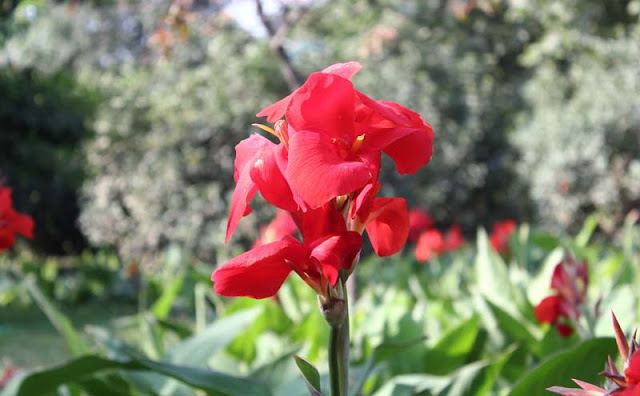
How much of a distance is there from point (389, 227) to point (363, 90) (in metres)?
7.28

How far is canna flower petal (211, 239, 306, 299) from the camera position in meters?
0.74

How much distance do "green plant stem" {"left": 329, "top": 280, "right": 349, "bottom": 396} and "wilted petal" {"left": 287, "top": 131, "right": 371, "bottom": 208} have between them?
0.47ft

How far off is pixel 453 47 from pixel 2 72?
6679 millimetres

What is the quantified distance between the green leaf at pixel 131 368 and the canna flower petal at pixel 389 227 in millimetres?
450

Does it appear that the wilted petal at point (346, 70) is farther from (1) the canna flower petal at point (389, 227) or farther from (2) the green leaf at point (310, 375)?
(2) the green leaf at point (310, 375)

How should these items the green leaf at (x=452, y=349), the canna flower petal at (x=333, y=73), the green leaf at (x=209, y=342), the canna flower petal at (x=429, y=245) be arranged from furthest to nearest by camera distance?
the canna flower petal at (x=429, y=245) < the green leaf at (x=452, y=349) < the green leaf at (x=209, y=342) < the canna flower petal at (x=333, y=73)

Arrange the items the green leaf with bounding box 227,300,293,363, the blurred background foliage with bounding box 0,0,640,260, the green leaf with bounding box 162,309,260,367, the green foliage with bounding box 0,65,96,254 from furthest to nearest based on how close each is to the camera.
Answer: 1. the green foliage with bounding box 0,65,96,254
2. the blurred background foliage with bounding box 0,0,640,260
3. the green leaf with bounding box 227,300,293,363
4. the green leaf with bounding box 162,309,260,367

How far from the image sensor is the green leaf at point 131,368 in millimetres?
1123

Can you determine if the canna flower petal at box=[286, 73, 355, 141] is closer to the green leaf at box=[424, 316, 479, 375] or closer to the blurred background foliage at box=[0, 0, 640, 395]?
the green leaf at box=[424, 316, 479, 375]

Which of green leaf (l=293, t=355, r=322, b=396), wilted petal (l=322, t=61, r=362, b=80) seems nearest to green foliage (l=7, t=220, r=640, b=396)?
green leaf (l=293, t=355, r=322, b=396)

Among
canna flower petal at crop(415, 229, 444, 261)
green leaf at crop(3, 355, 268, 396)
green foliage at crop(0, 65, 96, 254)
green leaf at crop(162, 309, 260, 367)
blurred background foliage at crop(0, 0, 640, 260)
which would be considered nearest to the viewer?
green leaf at crop(3, 355, 268, 396)

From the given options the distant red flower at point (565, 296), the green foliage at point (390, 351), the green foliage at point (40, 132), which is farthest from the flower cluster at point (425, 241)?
the green foliage at point (40, 132)

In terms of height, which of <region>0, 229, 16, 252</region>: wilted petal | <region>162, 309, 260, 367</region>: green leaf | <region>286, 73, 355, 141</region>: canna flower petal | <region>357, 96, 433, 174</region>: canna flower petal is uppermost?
<region>286, 73, 355, 141</region>: canna flower petal

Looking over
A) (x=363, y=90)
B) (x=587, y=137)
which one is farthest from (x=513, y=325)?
(x=587, y=137)
